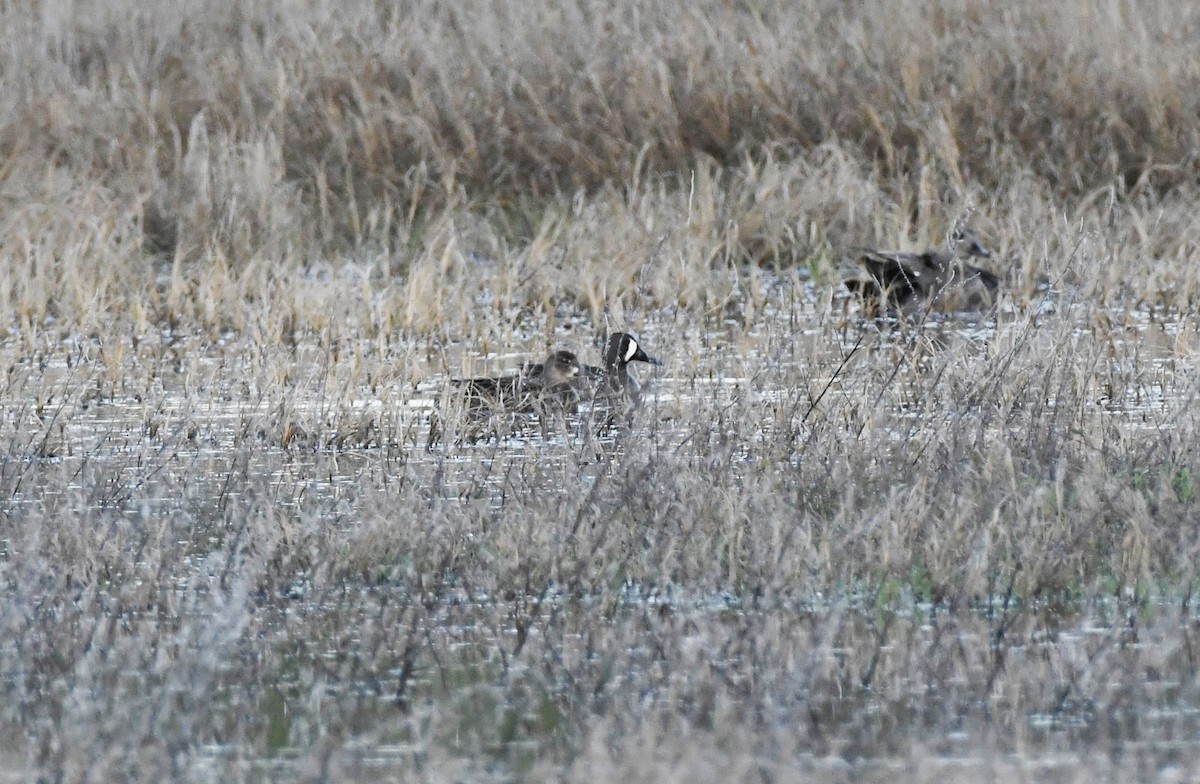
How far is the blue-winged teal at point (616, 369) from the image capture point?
681 centimetres

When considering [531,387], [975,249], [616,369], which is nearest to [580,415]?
[531,387]

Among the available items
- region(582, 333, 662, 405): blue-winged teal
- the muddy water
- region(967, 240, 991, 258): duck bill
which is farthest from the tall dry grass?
the muddy water

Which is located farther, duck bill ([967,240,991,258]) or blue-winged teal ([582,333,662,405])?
duck bill ([967,240,991,258])

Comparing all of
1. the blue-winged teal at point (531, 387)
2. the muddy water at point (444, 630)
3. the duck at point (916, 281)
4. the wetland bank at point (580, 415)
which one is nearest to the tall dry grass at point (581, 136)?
the wetland bank at point (580, 415)

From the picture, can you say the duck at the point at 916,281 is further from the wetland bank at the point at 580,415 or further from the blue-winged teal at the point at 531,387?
the blue-winged teal at the point at 531,387

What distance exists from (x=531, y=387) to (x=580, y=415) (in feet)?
1.45

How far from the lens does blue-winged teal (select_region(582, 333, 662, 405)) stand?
22.4 ft

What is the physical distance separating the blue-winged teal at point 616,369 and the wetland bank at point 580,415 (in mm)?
208

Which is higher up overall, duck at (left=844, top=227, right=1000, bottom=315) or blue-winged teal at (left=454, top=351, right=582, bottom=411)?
blue-winged teal at (left=454, top=351, right=582, bottom=411)

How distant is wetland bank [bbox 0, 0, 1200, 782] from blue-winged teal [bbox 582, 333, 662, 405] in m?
0.21

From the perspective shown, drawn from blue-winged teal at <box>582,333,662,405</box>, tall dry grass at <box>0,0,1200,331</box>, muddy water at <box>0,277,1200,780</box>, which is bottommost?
tall dry grass at <box>0,0,1200,331</box>

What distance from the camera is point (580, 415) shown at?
21.5 ft

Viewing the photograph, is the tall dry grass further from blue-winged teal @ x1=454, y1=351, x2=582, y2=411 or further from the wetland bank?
blue-winged teal @ x1=454, y1=351, x2=582, y2=411

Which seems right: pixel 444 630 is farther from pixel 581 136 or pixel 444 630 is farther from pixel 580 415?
pixel 581 136
